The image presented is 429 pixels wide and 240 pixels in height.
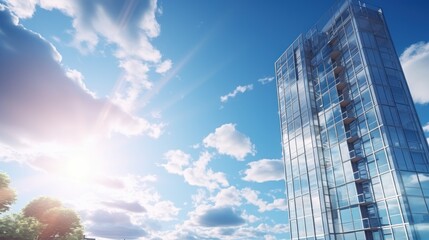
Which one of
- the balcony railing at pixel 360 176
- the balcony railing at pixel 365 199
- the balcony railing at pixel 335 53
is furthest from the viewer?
the balcony railing at pixel 335 53

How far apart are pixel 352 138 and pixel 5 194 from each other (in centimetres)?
4238

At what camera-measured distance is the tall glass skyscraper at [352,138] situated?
87.7ft

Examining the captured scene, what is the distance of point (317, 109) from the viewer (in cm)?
3919

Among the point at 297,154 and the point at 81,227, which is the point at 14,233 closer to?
the point at 81,227

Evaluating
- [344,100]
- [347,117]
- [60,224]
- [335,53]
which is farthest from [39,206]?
[335,53]

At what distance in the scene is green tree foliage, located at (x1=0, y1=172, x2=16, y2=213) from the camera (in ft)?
104

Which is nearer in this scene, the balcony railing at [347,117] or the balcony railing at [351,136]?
the balcony railing at [351,136]

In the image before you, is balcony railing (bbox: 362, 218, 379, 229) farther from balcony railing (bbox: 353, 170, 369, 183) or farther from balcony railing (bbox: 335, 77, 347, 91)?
balcony railing (bbox: 335, 77, 347, 91)

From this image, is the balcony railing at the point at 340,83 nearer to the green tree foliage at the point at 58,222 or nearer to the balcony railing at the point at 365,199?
the balcony railing at the point at 365,199

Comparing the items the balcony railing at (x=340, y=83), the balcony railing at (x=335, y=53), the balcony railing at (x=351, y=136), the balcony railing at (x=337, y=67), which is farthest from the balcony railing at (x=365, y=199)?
the balcony railing at (x=335, y=53)

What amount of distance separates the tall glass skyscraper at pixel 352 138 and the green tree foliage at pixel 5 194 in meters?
36.6

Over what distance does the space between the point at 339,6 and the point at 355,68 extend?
11.4 meters

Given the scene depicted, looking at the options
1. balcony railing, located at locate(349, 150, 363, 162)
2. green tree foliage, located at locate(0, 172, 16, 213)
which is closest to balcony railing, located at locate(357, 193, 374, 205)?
balcony railing, located at locate(349, 150, 363, 162)

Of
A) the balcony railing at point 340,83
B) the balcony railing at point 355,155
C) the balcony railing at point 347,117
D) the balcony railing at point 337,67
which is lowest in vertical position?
the balcony railing at point 355,155
